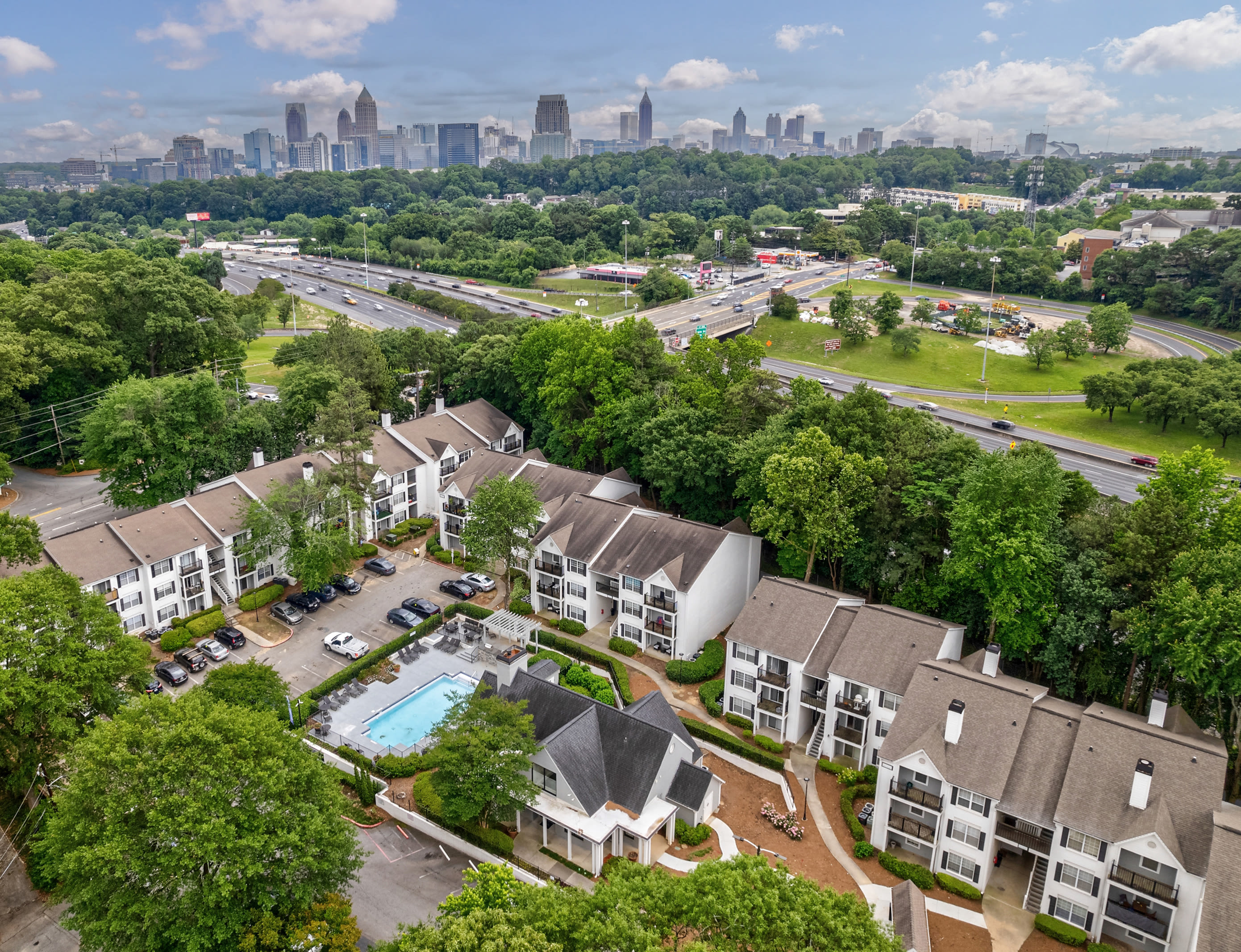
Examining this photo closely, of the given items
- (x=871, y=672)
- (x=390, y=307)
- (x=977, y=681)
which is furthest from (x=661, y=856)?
(x=390, y=307)

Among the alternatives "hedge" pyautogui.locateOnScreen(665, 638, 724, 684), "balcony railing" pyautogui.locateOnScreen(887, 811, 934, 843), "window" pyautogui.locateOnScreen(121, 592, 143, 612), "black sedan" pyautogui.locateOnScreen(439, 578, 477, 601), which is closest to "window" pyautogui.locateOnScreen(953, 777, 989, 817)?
"balcony railing" pyautogui.locateOnScreen(887, 811, 934, 843)

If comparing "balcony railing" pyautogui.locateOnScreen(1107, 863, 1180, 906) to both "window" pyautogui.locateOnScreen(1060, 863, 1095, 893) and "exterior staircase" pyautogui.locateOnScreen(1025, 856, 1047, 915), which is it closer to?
"window" pyautogui.locateOnScreen(1060, 863, 1095, 893)

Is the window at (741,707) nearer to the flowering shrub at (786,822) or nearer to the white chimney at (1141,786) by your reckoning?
the flowering shrub at (786,822)

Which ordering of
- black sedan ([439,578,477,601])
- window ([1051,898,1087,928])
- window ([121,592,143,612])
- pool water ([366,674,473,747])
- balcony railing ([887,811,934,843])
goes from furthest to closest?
black sedan ([439,578,477,601]) → window ([121,592,143,612]) → pool water ([366,674,473,747]) → balcony railing ([887,811,934,843]) → window ([1051,898,1087,928])

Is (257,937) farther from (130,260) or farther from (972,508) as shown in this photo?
(130,260)

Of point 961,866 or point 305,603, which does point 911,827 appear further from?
point 305,603
